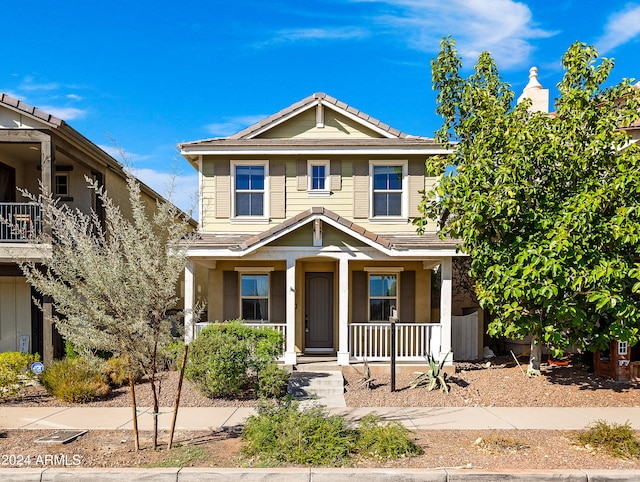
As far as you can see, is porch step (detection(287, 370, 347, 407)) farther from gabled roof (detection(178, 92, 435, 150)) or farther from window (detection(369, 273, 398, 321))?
gabled roof (detection(178, 92, 435, 150))

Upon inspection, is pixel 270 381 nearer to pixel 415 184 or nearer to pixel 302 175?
pixel 302 175

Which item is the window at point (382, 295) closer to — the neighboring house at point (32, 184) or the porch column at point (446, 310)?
the porch column at point (446, 310)

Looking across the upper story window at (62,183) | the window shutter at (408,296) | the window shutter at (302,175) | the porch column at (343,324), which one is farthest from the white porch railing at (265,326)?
the upper story window at (62,183)

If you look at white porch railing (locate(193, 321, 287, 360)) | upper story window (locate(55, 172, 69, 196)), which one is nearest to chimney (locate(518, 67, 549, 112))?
white porch railing (locate(193, 321, 287, 360))

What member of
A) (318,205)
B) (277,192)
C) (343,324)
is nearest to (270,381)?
(343,324)

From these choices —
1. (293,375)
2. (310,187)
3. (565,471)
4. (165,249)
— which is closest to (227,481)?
(165,249)

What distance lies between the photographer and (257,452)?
5801 millimetres

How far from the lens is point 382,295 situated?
12.7 metres

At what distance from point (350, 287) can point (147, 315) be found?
763 cm

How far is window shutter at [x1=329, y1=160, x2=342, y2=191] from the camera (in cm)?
1245

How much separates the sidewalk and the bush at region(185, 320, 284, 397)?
1.74 feet

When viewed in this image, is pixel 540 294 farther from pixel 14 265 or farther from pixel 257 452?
pixel 14 265

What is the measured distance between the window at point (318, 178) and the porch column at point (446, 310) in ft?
12.4

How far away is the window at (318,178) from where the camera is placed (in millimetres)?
12461
